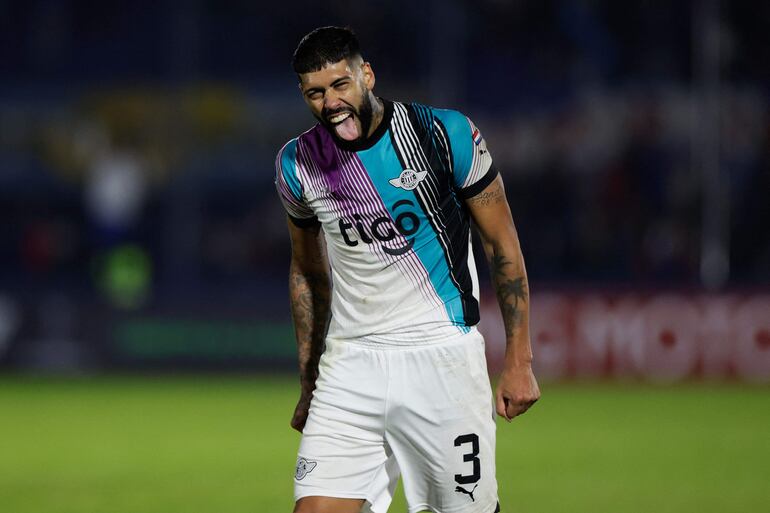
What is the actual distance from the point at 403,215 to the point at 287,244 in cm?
1443

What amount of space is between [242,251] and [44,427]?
8664mm

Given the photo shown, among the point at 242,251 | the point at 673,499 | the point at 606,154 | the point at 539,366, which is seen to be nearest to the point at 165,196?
the point at 242,251

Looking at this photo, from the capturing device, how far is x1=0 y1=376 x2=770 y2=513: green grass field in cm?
802

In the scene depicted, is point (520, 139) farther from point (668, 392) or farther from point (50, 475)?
point (50, 475)

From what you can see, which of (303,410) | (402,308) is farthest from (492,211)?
(303,410)

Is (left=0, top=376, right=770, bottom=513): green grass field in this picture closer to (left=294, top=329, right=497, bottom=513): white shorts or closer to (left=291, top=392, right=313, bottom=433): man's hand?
(left=291, top=392, right=313, bottom=433): man's hand

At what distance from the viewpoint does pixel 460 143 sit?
4.87 m

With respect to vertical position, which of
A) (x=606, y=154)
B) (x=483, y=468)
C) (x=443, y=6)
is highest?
(x=443, y=6)

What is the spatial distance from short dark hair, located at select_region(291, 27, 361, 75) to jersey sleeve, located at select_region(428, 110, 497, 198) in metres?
0.39

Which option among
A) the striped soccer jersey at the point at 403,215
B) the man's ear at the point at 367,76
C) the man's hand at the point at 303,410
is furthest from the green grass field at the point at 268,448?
the man's ear at the point at 367,76

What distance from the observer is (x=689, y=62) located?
17250 millimetres

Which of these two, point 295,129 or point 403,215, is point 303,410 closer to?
point 403,215

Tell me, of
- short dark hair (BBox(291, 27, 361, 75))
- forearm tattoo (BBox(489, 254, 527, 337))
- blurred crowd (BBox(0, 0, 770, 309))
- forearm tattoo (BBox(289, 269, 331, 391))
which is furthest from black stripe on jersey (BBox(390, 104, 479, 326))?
blurred crowd (BBox(0, 0, 770, 309))

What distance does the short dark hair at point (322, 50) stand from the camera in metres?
4.78
